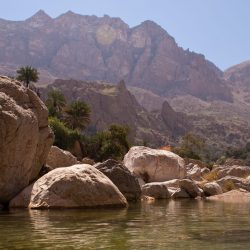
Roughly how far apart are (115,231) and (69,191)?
22.3 ft

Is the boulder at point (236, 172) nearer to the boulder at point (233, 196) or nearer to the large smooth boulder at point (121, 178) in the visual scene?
the boulder at point (233, 196)

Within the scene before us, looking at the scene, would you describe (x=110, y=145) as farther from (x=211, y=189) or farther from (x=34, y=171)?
(x=34, y=171)

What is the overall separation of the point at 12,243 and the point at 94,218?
5.37m

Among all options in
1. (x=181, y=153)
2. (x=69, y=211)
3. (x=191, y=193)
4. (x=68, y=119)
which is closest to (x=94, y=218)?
(x=69, y=211)

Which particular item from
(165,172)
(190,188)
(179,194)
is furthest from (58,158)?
(165,172)

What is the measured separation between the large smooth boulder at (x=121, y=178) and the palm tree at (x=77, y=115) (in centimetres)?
5069

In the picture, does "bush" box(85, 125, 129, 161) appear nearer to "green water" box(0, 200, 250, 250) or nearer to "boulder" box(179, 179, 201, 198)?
"boulder" box(179, 179, 201, 198)

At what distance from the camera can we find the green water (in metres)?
10.1

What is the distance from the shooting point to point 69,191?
18.8 m

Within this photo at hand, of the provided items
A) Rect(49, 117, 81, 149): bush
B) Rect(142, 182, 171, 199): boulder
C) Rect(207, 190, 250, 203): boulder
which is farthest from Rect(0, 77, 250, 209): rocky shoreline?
Rect(49, 117, 81, 149): bush

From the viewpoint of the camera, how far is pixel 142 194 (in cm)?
2864

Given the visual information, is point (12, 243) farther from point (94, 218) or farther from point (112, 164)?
point (112, 164)

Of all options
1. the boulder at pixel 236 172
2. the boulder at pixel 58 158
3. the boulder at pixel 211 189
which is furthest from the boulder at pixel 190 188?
the boulder at pixel 236 172

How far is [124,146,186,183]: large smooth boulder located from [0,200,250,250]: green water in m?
19.4
